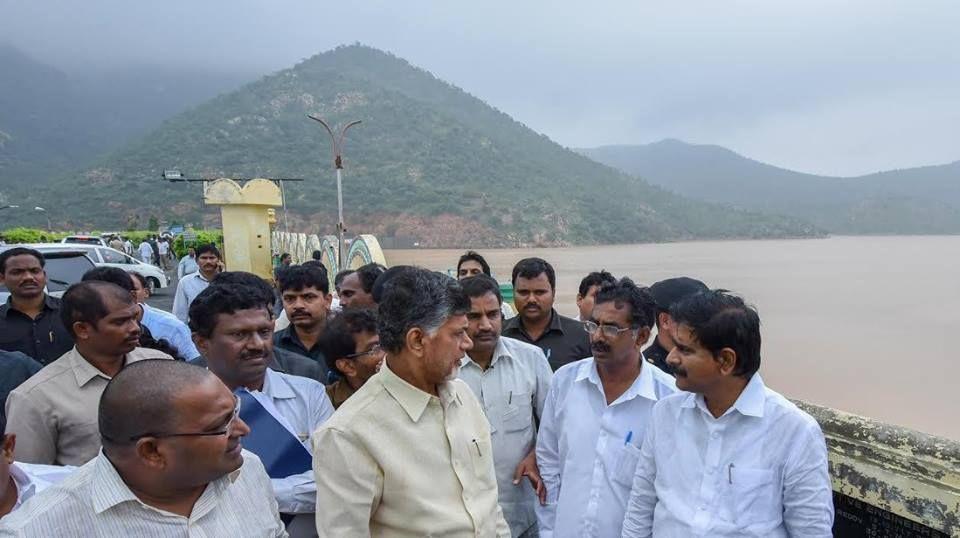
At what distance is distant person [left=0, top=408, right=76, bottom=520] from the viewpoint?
1.67m

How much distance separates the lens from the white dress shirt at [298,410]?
2.02 meters

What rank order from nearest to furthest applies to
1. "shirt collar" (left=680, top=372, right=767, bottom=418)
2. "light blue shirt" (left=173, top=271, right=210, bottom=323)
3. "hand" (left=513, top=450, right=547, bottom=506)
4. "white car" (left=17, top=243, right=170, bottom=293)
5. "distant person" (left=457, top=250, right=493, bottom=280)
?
"shirt collar" (left=680, top=372, right=767, bottom=418) < "hand" (left=513, top=450, right=547, bottom=506) < "distant person" (left=457, top=250, right=493, bottom=280) < "light blue shirt" (left=173, top=271, right=210, bottom=323) < "white car" (left=17, top=243, right=170, bottom=293)

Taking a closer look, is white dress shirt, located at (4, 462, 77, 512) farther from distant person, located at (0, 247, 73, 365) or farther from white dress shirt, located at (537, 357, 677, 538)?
distant person, located at (0, 247, 73, 365)

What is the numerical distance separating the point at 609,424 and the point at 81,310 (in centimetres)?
237

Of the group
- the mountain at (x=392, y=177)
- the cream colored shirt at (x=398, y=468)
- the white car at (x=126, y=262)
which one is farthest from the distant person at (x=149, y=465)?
the mountain at (x=392, y=177)

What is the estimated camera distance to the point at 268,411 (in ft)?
6.98

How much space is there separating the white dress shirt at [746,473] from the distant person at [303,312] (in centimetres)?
237

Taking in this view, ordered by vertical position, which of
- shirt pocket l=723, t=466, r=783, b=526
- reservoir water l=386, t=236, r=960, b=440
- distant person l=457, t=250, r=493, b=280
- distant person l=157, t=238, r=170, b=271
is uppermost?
distant person l=457, t=250, r=493, b=280

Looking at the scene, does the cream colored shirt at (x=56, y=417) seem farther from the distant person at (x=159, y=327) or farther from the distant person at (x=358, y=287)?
the distant person at (x=358, y=287)

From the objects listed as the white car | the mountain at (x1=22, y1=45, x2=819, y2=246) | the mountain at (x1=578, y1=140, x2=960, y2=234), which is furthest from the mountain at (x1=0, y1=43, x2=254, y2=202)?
the mountain at (x1=578, y1=140, x2=960, y2=234)

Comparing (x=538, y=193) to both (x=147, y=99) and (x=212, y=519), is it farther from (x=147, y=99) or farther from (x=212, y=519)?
(x=147, y=99)

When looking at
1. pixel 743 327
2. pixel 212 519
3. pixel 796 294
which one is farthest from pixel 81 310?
pixel 796 294

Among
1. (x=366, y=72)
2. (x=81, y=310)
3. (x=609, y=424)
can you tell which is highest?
(x=366, y=72)

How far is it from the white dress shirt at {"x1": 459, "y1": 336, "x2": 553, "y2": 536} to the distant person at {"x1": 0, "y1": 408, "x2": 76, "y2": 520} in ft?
5.30
